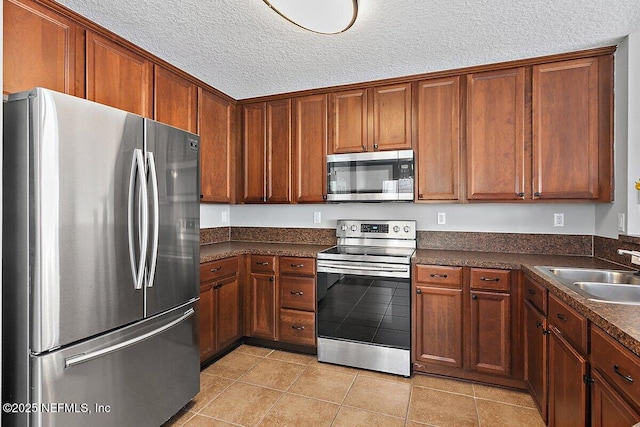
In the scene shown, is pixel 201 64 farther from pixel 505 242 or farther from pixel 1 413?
pixel 505 242

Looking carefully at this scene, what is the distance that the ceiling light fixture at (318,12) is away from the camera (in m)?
1.69

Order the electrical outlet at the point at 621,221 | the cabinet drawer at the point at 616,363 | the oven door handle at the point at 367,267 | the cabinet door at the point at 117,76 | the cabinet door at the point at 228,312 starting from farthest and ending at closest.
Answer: the cabinet door at the point at 228,312 → the oven door handle at the point at 367,267 → the electrical outlet at the point at 621,221 → the cabinet door at the point at 117,76 → the cabinet drawer at the point at 616,363

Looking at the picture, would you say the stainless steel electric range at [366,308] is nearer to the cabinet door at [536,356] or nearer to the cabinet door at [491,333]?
the cabinet door at [491,333]

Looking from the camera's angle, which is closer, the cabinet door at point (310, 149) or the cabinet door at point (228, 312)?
the cabinet door at point (228, 312)

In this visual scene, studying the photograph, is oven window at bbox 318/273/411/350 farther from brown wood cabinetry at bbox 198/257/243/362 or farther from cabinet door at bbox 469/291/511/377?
brown wood cabinetry at bbox 198/257/243/362

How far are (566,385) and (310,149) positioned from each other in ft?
8.14

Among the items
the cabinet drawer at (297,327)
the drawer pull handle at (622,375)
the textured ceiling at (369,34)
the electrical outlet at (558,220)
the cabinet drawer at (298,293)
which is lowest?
the cabinet drawer at (297,327)

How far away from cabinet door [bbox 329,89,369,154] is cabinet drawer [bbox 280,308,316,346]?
4.91 feet

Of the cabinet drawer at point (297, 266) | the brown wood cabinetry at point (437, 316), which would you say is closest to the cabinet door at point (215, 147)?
the cabinet drawer at point (297, 266)

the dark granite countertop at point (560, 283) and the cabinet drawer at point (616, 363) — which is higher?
the dark granite countertop at point (560, 283)

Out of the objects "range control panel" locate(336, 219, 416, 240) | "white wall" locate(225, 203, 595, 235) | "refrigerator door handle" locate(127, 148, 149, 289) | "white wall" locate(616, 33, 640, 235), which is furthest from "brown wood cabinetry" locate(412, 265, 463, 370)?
"refrigerator door handle" locate(127, 148, 149, 289)

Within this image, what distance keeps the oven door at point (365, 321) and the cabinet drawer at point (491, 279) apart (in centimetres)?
48

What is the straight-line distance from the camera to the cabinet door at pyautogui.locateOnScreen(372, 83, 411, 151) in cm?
284

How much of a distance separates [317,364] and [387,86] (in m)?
2.44
